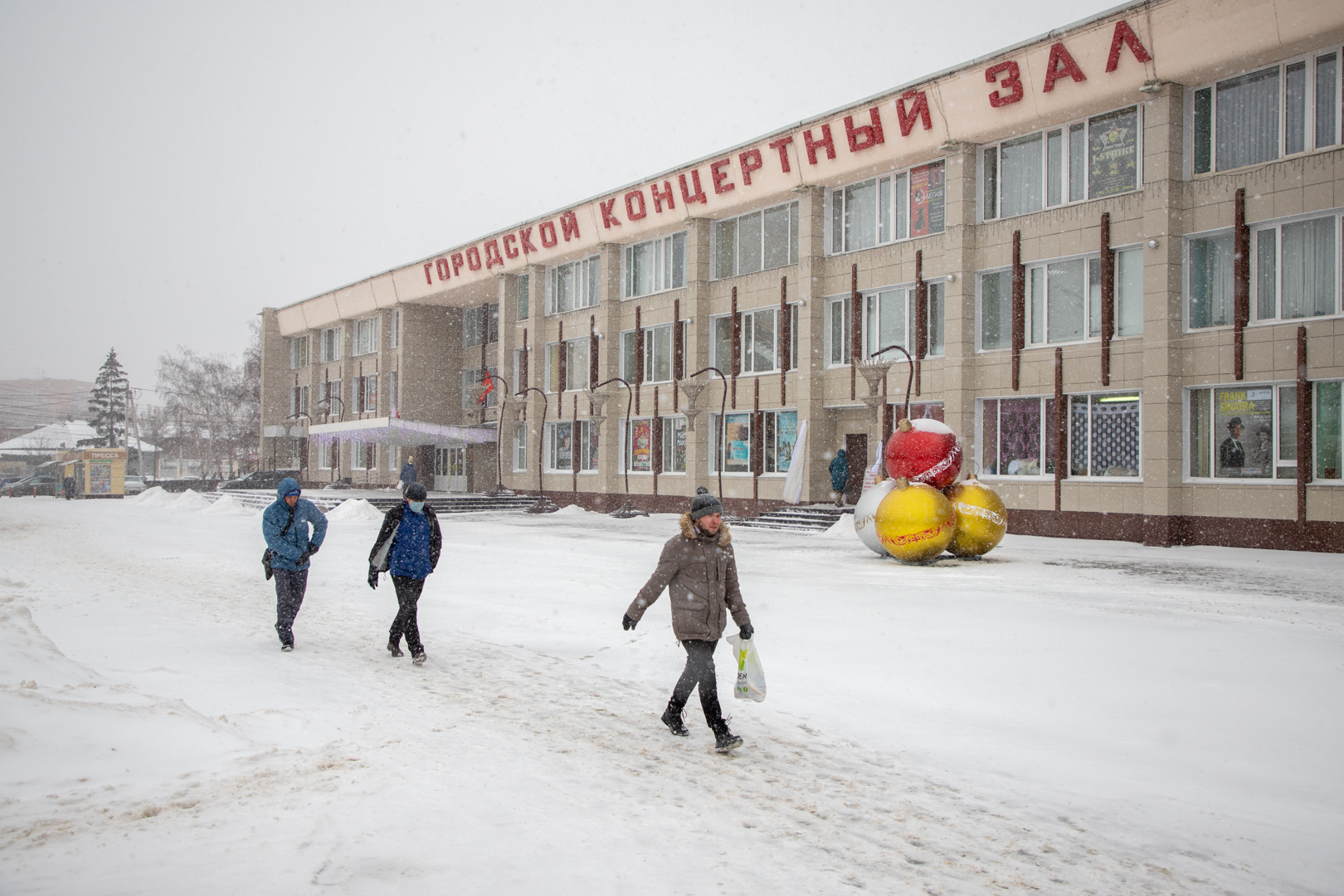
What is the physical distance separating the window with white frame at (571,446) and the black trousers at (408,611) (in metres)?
27.8

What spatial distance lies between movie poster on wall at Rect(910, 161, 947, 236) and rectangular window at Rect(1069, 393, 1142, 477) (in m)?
6.06

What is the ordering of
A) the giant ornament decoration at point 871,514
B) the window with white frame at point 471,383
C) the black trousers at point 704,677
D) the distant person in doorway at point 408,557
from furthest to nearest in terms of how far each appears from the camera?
the window with white frame at point 471,383
the giant ornament decoration at point 871,514
the distant person in doorway at point 408,557
the black trousers at point 704,677

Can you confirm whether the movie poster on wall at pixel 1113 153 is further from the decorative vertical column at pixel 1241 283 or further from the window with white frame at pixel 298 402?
the window with white frame at pixel 298 402

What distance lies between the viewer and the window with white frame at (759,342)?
28.7 metres

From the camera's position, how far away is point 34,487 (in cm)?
5853

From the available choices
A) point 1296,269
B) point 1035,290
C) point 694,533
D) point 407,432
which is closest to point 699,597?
point 694,533

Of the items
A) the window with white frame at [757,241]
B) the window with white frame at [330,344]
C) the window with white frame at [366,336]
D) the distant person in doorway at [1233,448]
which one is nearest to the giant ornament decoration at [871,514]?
the distant person in doorway at [1233,448]

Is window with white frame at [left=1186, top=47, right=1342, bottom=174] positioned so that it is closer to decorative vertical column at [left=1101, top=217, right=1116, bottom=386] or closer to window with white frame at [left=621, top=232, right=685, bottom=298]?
decorative vertical column at [left=1101, top=217, right=1116, bottom=386]

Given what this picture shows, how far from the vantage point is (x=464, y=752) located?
580 centimetres

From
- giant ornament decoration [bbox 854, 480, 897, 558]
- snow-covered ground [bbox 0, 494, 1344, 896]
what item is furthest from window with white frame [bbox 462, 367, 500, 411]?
snow-covered ground [bbox 0, 494, 1344, 896]

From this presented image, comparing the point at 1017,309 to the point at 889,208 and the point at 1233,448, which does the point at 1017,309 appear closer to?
the point at 889,208

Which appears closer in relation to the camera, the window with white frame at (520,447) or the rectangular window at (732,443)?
the rectangular window at (732,443)

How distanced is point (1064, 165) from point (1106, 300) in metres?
3.58

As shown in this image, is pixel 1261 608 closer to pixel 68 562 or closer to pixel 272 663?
pixel 272 663
